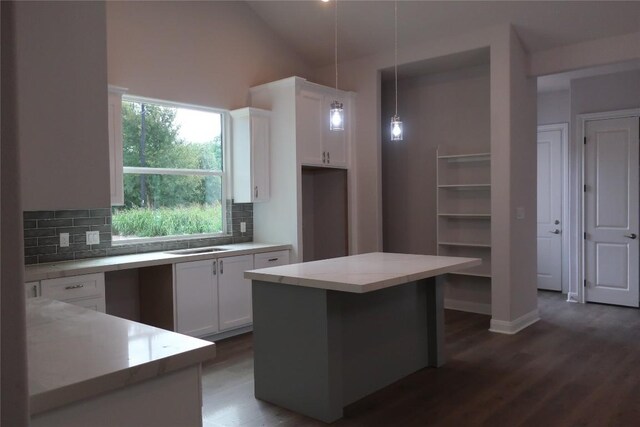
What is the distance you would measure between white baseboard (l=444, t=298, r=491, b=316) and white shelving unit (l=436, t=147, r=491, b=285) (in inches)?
9.7

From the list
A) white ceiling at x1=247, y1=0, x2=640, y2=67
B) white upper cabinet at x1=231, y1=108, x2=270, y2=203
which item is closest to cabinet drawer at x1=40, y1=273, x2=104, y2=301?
white upper cabinet at x1=231, y1=108, x2=270, y2=203

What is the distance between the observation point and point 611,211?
6.09 meters

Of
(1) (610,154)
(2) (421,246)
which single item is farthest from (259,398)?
(1) (610,154)

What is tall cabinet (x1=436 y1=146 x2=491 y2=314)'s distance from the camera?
225 inches

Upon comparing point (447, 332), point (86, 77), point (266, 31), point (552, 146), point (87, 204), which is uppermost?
point (266, 31)

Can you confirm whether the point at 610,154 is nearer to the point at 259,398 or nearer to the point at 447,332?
the point at 447,332

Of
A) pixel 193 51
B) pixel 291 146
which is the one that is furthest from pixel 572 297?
pixel 193 51

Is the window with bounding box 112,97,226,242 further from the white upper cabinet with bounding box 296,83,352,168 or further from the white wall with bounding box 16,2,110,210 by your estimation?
the white wall with bounding box 16,2,110,210

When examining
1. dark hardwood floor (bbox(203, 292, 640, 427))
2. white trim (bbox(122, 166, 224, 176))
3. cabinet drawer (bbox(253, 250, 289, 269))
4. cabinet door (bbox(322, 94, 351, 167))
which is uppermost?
cabinet door (bbox(322, 94, 351, 167))

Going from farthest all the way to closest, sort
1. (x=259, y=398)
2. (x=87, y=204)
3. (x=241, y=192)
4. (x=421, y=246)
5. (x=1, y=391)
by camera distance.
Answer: (x=421, y=246) < (x=241, y=192) < (x=259, y=398) < (x=87, y=204) < (x=1, y=391)

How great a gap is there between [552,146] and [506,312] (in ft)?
10.5

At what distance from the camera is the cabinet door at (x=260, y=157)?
5.30 m

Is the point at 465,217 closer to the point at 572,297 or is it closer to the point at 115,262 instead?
the point at 572,297

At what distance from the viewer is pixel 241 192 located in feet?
17.6
